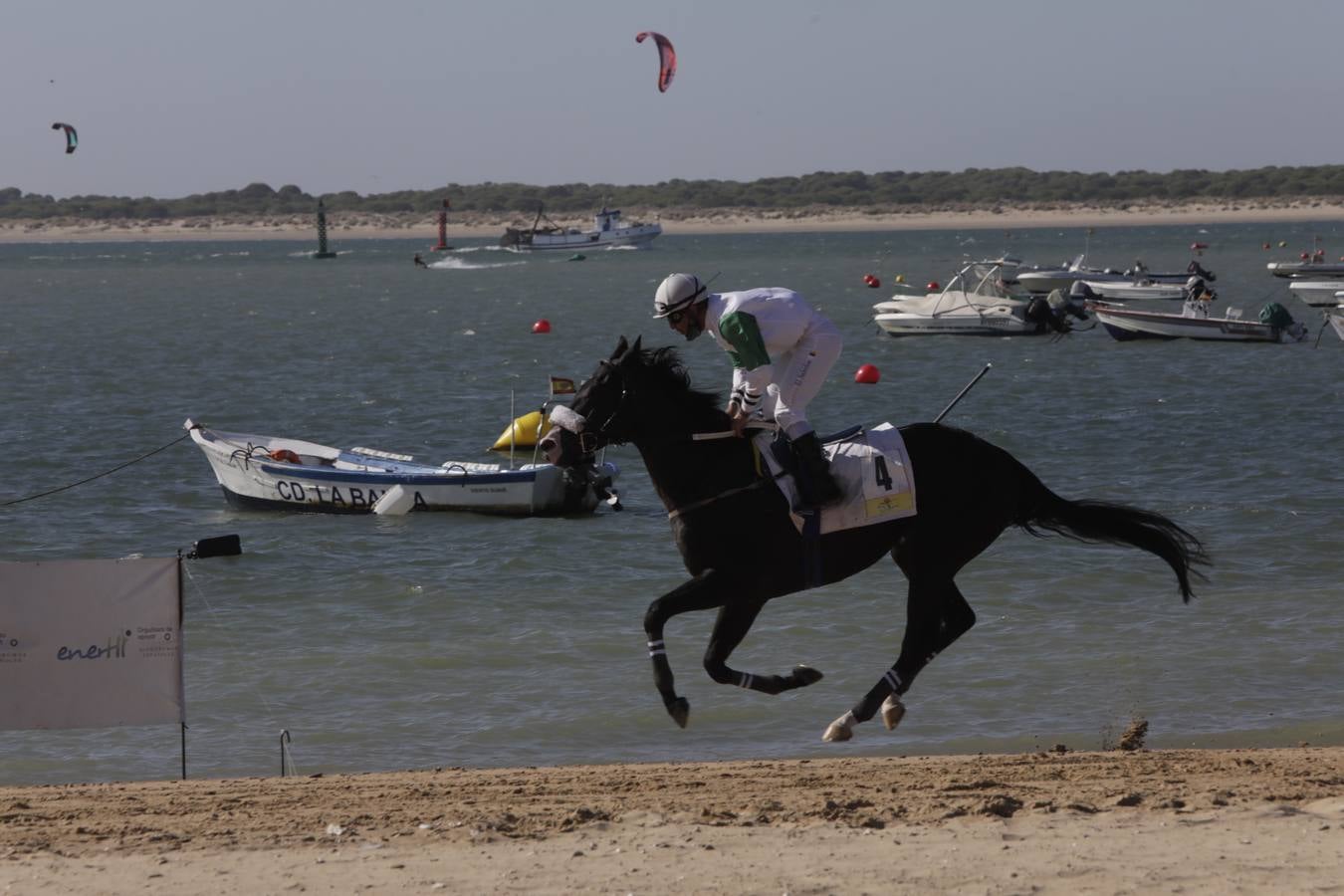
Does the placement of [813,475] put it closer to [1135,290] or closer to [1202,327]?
[1202,327]

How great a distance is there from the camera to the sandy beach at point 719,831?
7816 millimetres

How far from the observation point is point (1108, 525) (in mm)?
11508

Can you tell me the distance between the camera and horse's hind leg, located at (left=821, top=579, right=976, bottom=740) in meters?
10.7

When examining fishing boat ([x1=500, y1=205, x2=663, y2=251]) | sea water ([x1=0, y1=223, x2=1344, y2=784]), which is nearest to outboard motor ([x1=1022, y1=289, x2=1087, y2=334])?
sea water ([x1=0, y1=223, x2=1344, y2=784])

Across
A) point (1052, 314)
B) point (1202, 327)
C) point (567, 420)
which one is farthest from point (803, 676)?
point (1052, 314)

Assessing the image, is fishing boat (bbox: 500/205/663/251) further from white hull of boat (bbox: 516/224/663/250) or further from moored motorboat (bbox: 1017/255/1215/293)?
moored motorboat (bbox: 1017/255/1215/293)

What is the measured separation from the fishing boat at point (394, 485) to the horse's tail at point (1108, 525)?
527 inches

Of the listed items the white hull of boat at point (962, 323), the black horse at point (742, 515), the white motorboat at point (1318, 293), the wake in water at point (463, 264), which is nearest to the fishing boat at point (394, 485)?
the black horse at point (742, 515)

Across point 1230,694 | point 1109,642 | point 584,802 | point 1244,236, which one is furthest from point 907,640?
point 1244,236

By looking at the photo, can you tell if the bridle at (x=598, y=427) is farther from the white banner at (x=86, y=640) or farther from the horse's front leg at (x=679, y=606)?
the white banner at (x=86, y=640)

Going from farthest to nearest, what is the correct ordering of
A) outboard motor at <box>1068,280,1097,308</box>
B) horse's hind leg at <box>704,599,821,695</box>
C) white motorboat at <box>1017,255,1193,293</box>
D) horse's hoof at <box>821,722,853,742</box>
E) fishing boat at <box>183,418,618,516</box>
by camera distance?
white motorboat at <box>1017,255,1193,293</box>, outboard motor at <box>1068,280,1097,308</box>, fishing boat at <box>183,418,618,516</box>, horse's hoof at <box>821,722,853,742</box>, horse's hind leg at <box>704,599,821,695</box>

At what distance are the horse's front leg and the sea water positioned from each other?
326cm

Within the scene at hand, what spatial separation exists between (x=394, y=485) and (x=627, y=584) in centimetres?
639

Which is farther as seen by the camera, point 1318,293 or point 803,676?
point 1318,293
